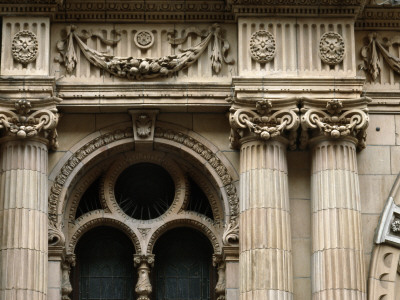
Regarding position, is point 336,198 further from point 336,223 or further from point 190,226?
point 190,226

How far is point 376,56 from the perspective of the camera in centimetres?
2777

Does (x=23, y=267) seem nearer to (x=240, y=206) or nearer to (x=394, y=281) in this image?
(x=240, y=206)

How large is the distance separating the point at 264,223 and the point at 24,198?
4.52m

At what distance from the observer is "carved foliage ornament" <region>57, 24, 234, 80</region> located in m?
27.0

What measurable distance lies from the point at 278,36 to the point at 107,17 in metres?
3.42

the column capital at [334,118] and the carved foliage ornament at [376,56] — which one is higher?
the carved foliage ornament at [376,56]

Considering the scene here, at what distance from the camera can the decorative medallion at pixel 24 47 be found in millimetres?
26984

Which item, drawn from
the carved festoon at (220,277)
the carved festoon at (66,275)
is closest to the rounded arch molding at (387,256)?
the carved festoon at (220,277)

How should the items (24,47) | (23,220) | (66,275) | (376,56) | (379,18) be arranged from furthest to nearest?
(379,18) → (376,56) → (24,47) → (66,275) → (23,220)

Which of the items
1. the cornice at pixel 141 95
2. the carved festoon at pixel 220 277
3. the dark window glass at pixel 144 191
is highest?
the cornice at pixel 141 95

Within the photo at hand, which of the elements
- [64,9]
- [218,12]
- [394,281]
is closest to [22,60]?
[64,9]

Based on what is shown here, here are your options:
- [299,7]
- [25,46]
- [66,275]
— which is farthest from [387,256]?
[25,46]

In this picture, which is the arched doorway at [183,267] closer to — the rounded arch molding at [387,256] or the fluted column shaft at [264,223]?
the fluted column shaft at [264,223]

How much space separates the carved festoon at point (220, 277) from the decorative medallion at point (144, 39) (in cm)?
435
